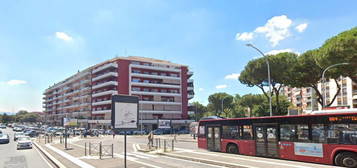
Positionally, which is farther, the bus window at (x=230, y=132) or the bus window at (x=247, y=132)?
the bus window at (x=230, y=132)

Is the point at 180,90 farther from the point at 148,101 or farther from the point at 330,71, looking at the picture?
the point at 330,71

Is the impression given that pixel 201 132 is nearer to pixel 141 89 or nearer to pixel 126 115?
pixel 126 115

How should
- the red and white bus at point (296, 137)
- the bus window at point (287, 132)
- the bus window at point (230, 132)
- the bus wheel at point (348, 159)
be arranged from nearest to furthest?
the bus wheel at point (348, 159), the red and white bus at point (296, 137), the bus window at point (287, 132), the bus window at point (230, 132)

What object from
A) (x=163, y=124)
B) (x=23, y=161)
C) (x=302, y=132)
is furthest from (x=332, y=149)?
(x=163, y=124)

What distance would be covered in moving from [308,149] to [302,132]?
868mm

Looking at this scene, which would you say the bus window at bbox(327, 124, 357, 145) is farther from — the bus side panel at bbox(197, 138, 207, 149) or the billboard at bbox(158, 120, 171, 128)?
the billboard at bbox(158, 120, 171, 128)

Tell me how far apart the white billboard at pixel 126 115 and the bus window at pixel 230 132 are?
997 cm

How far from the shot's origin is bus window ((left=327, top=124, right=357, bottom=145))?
11273mm

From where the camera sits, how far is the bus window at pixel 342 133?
1127cm

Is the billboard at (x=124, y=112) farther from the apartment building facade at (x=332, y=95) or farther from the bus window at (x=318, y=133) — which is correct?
the apartment building facade at (x=332, y=95)

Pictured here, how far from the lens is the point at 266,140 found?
14.9 metres

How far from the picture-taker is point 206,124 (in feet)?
64.7

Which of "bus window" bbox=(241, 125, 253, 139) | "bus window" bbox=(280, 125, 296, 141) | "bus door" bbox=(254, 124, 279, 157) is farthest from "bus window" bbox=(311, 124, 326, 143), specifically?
"bus window" bbox=(241, 125, 253, 139)

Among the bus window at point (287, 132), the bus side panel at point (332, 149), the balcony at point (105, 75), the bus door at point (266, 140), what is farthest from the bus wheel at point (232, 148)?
the balcony at point (105, 75)
